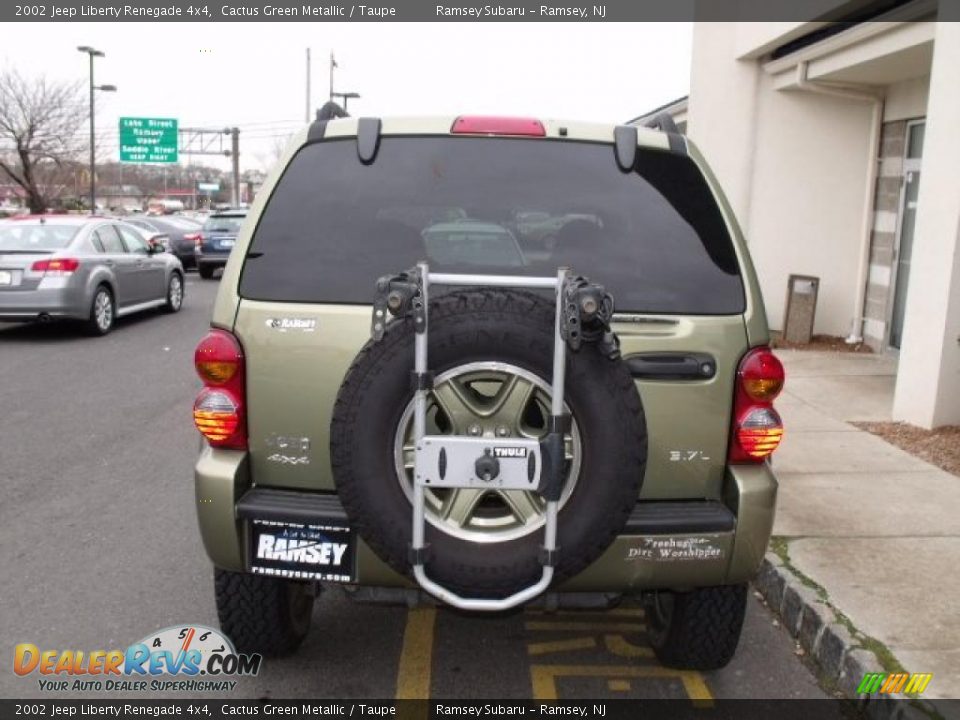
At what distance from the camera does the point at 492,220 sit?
3105 mm

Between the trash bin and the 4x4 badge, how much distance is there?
9.62 meters

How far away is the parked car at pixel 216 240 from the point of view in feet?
69.9

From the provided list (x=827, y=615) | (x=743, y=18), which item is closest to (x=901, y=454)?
(x=827, y=615)

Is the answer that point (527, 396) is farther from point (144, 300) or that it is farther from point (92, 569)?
point (144, 300)

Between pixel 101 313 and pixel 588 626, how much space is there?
33.0 feet

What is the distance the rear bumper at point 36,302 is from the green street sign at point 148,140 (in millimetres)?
29405

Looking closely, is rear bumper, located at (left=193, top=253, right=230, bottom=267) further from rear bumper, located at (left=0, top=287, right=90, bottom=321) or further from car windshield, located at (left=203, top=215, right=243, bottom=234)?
rear bumper, located at (left=0, top=287, right=90, bottom=321)

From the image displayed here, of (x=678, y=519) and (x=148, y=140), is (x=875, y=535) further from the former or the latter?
(x=148, y=140)

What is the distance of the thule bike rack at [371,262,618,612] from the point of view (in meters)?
2.40

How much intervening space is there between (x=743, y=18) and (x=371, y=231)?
1075 cm

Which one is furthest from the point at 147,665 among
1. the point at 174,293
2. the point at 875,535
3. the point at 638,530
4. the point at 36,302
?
the point at 174,293

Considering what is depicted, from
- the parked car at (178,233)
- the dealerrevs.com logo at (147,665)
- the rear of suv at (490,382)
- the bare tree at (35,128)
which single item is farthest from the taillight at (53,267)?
the bare tree at (35,128)

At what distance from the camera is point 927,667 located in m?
3.26

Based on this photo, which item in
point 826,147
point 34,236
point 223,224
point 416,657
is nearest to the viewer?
point 416,657
